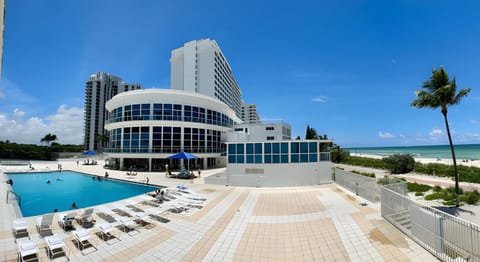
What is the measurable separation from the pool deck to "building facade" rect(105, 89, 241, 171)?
1687 cm

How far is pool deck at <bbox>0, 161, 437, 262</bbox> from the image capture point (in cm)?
604

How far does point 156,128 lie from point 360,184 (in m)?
24.5

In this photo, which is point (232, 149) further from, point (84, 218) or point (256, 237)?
point (84, 218)

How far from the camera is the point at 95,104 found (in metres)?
95.3

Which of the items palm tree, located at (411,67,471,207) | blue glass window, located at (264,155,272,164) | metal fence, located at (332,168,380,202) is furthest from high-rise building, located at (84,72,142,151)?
palm tree, located at (411,67,471,207)

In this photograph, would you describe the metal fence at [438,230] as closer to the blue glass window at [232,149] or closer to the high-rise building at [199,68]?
the blue glass window at [232,149]

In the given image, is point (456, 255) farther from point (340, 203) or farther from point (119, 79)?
point (119, 79)

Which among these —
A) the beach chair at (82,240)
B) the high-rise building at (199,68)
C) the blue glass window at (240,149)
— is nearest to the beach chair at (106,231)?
the beach chair at (82,240)

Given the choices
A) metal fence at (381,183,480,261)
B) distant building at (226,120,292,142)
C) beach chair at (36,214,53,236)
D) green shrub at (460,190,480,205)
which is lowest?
green shrub at (460,190,480,205)

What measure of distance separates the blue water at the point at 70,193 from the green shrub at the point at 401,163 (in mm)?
33530

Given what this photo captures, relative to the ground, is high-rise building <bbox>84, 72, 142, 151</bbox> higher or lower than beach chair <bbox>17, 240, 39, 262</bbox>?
higher

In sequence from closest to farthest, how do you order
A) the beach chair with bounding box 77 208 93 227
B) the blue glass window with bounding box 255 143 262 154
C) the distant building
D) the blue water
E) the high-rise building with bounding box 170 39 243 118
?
the beach chair with bounding box 77 208 93 227
the blue water
the blue glass window with bounding box 255 143 262 154
the distant building
the high-rise building with bounding box 170 39 243 118

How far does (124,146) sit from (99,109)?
84325mm

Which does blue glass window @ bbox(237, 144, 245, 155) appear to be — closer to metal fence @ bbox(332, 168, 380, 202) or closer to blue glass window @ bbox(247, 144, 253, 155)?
blue glass window @ bbox(247, 144, 253, 155)
